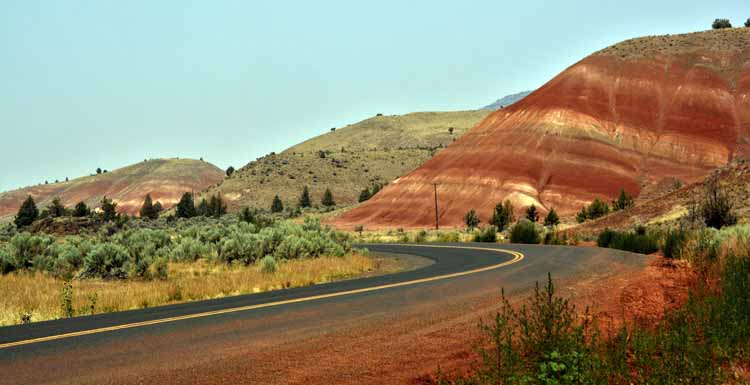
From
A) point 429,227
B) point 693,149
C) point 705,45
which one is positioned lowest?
point 429,227

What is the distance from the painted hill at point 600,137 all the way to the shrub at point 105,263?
57.7 metres

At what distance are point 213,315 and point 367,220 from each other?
7603 centimetres

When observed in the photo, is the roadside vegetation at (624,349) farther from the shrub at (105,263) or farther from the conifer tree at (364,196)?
the conifer tree at (364,196)

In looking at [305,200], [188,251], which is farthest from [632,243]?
[305,200]

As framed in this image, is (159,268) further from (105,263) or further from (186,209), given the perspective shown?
(186,209)

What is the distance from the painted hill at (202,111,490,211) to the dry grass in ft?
306

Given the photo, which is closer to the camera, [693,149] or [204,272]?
[204,272]

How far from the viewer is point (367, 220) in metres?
87.6

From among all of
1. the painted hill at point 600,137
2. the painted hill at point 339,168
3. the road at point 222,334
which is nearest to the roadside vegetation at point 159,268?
the road at point 222,334

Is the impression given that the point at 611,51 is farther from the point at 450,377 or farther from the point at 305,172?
the point at 450,377

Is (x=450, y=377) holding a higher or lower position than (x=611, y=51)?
lower

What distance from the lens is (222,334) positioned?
9609mm

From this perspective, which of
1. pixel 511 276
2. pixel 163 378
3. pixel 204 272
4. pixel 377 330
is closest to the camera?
pixel 163 378

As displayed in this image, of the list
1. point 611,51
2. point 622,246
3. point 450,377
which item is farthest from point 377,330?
point 611,51
